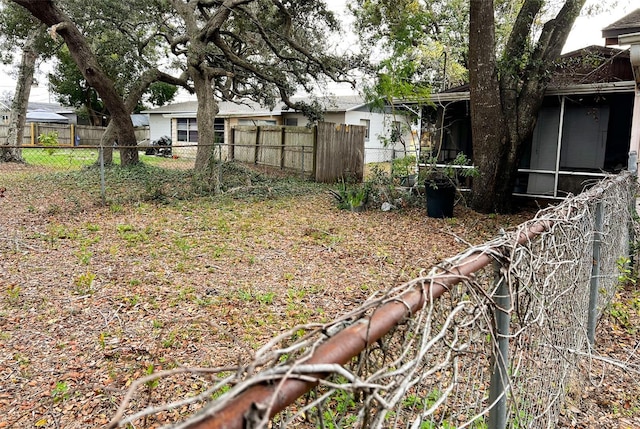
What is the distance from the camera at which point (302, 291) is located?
4.84 metres

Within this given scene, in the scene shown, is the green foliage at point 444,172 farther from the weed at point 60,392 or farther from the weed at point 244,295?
the weed at point 60,392

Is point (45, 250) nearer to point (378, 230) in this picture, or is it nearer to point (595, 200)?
point (378, 230)

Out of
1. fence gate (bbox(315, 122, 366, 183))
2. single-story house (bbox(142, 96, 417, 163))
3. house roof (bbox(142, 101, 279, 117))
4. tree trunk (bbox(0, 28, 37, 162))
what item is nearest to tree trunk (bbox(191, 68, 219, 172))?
fence gate (bbox(315, 122, 366, 183))

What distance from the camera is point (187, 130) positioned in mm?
26922

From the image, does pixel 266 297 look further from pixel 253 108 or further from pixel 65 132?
pixel 65 132

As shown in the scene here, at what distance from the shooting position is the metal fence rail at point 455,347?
798 millimetres

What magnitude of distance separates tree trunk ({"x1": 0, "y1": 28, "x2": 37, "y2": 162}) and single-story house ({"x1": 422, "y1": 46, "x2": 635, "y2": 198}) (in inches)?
595

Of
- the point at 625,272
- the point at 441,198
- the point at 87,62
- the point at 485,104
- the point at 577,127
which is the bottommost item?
the point at 625,272

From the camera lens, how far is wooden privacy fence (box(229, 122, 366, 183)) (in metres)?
15.1

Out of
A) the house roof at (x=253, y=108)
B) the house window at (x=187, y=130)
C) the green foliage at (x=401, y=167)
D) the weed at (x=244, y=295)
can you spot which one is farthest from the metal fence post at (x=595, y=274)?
the house window at (x=187, y=130)

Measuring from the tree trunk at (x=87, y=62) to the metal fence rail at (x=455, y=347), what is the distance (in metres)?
9.46

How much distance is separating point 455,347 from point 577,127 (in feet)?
34.7

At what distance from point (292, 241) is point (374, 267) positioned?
1.62m

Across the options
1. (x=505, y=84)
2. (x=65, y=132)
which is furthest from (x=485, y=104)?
(x=65, y=132)
